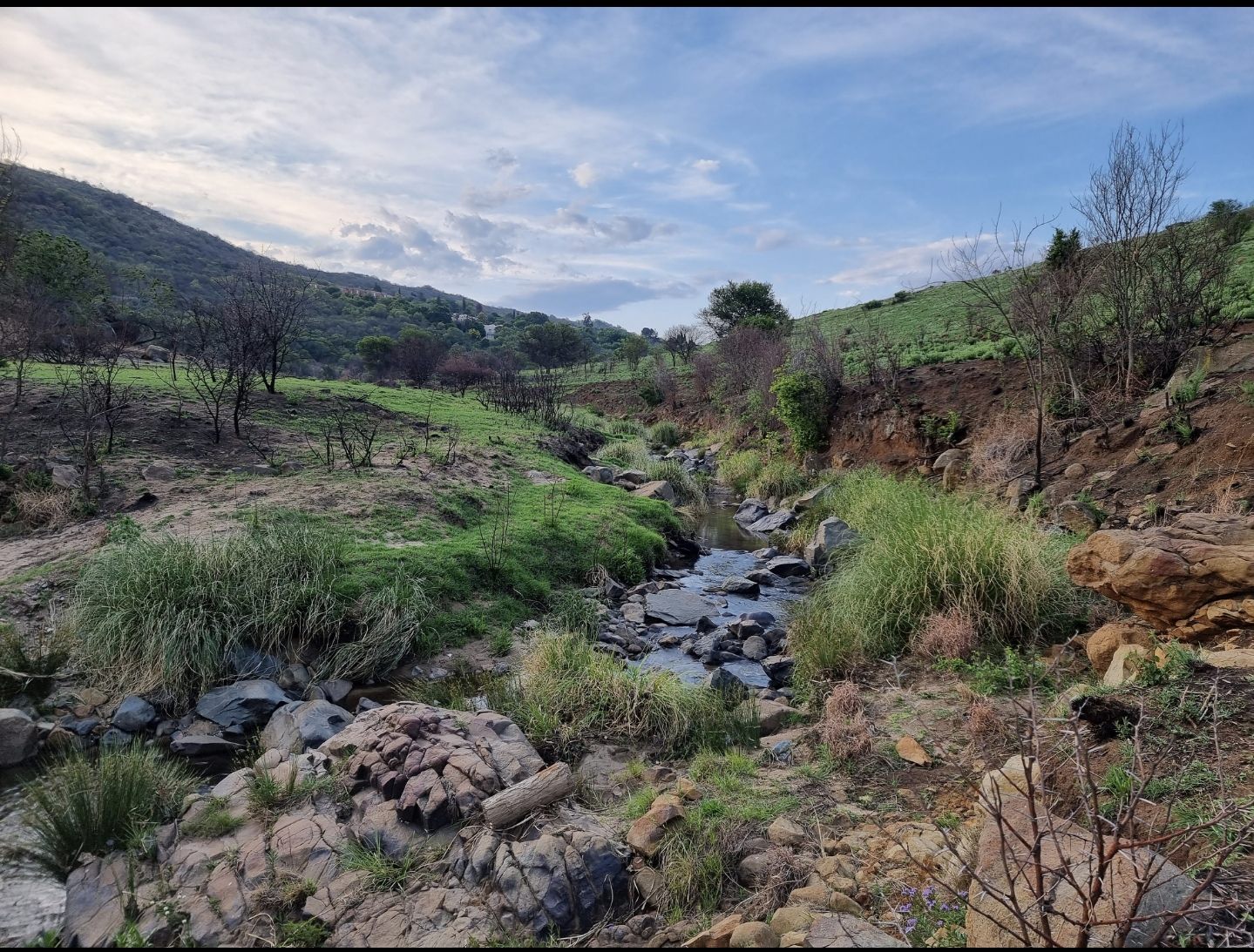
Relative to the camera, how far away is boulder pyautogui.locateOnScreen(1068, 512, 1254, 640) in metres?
4.93

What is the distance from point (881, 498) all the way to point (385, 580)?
8.11 metres

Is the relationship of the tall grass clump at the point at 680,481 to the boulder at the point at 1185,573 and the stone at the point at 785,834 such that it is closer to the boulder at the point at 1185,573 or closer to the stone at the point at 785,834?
the boulder at the point at 1185,573

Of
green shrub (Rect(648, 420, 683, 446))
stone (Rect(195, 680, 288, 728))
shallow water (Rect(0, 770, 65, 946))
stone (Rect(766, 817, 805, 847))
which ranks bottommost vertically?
shallow water (Rect(0, 770, 65, 946))

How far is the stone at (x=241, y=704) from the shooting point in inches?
234

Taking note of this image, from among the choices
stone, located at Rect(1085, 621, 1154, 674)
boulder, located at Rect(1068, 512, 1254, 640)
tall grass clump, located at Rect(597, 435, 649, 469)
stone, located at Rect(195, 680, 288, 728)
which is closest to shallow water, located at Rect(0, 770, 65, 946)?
stone, located at Rect(195, 680, 288, 728)

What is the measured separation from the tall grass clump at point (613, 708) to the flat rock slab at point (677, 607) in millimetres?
2837

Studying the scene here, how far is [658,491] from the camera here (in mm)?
16188

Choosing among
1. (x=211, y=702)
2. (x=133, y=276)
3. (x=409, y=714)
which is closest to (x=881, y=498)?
(x=409, y=714)

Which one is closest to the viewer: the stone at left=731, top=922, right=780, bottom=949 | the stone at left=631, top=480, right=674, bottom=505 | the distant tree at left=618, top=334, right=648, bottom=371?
the stone at left=731, top=922, right=780, bottom=949

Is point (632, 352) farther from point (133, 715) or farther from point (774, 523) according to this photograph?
point (133, 715)

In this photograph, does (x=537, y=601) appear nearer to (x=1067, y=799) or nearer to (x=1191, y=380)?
(x=1067, y=799)

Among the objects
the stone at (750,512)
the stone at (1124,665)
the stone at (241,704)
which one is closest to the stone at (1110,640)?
the stone at (1124,665)

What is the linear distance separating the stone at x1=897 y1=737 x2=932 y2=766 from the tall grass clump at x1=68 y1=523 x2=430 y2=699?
515 centimetres

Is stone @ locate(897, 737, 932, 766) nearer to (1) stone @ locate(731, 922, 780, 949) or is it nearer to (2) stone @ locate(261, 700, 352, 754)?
(1) stone @ locate(731, 922, 780, 949)
